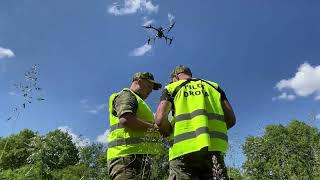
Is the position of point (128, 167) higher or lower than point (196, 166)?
higher

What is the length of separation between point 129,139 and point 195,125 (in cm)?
111

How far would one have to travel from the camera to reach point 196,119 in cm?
561

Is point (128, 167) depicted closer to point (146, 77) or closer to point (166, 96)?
point (166, 96)

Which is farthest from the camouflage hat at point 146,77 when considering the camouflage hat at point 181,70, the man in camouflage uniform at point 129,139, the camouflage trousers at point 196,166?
the camouflage trousers at point 196,166

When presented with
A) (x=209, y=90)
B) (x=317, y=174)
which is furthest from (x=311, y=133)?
(x=209, y=90)

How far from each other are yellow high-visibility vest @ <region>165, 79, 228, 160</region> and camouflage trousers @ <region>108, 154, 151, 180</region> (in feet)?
1.86

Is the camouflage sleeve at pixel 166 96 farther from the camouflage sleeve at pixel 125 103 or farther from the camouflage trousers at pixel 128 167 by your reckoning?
the camouflage trousers at pixel 128 167

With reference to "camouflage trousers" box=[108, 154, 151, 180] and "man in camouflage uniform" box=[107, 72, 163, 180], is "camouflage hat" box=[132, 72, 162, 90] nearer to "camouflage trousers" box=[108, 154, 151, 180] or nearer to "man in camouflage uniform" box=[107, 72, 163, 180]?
"man in camouflage uniform" box=[107, 72, 163, 180]

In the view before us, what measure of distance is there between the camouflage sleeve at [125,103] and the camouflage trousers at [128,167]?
525 millimetres

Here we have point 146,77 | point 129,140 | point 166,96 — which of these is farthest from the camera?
point 146,77

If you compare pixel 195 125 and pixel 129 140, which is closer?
pixel 195 125

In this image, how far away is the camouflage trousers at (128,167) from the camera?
6.13 meters

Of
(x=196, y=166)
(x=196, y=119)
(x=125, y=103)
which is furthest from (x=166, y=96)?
(x=196, y=166)

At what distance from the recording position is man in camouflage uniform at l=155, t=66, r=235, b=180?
552 centimetres
